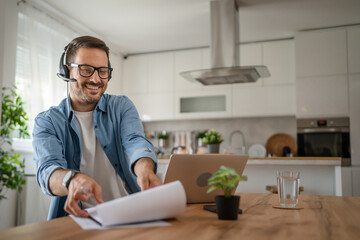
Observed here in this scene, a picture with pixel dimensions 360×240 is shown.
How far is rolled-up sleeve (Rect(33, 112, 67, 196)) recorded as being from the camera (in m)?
1.15

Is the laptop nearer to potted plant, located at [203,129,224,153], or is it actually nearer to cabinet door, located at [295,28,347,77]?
potted plant, located at [203,129,224,153]

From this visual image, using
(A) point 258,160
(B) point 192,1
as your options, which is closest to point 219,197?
(A) point 258,160

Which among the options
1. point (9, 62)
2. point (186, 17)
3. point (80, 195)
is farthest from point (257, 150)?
point (80, 195)

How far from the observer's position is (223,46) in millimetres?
4152

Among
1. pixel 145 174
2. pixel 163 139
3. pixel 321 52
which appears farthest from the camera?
pixel 163 139

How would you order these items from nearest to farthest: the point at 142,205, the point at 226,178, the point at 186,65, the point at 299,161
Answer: the point at 142,205, the point at 226,178, the point at 299,161, the point at 186,65

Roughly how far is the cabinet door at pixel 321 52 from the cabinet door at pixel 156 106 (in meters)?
2.05

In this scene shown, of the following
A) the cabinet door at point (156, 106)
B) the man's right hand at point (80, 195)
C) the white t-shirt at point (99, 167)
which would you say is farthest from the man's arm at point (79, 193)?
the cabinet door at point (156, 106)

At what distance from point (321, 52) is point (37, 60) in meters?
3.72

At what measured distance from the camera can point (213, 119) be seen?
5.76m

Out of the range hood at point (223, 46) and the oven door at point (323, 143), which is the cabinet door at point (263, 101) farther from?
the range hood at point (223, 46)

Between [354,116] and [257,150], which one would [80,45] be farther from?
[257,150]

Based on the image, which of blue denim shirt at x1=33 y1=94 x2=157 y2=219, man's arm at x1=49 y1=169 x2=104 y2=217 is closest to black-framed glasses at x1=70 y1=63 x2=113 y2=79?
blue denim shirt at x1=33 y1=94 x2=157 y2=219

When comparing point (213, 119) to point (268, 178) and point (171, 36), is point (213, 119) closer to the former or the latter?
point (171, 36)
